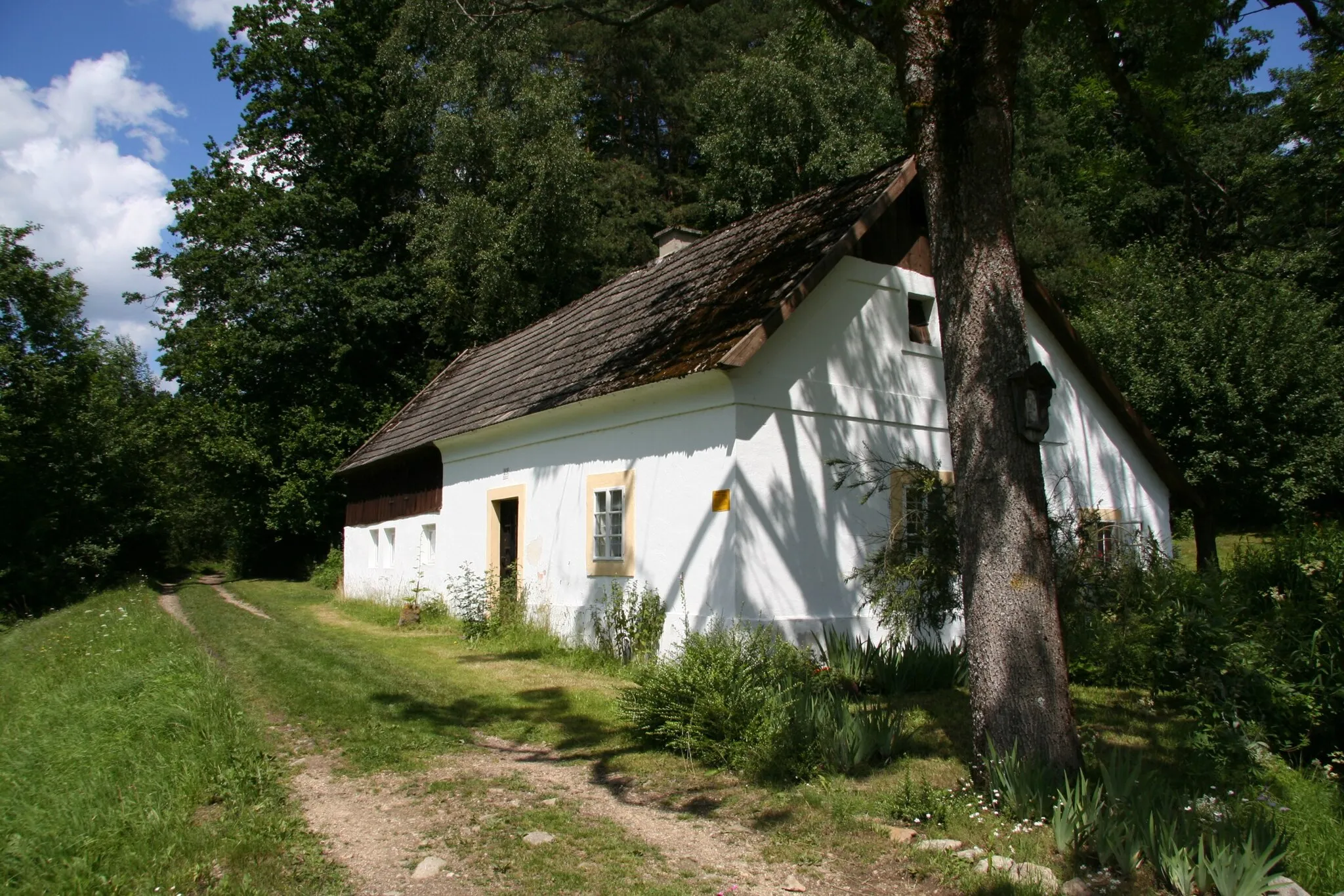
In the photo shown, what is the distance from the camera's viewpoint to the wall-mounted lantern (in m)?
5.66

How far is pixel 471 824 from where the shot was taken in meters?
5.29

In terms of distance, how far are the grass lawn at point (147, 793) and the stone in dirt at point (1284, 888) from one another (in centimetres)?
430

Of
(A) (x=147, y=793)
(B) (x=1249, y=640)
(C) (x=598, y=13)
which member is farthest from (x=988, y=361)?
(A) (x=147, y=793)

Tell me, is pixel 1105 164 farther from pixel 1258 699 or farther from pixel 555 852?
pixel 555 852

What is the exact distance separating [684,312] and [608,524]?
112 inches

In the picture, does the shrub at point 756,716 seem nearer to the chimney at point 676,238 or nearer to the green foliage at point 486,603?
the green foliage at point 486,603

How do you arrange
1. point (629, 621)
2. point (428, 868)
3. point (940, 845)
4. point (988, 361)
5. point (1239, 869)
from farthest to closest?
point (629, 621)
point (988, 361)
point (940, 845)
point (428, 868)
point (1239, 869)

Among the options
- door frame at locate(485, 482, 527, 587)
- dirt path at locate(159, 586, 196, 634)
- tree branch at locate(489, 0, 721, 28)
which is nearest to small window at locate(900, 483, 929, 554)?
tree branch at locate(489, 0, 721, 28)

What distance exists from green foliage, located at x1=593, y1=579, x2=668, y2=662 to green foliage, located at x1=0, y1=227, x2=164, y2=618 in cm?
A: 1928

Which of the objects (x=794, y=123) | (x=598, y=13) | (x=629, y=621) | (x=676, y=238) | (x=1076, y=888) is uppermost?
(x=794, y=123)

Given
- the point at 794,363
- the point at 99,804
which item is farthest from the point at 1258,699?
the point at 99,804

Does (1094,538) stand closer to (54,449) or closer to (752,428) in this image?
(752,428)

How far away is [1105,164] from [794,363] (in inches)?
140

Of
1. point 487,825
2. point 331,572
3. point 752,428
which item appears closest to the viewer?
point 487,825
